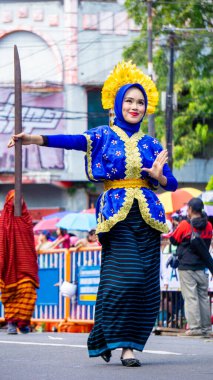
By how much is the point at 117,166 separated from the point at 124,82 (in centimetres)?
70

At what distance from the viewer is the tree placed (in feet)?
111

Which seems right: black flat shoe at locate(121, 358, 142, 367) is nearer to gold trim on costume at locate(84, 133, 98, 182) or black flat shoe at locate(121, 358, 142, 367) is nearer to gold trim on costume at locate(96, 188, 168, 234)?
gold trim on costume at locate(96, 188, 168, 234)

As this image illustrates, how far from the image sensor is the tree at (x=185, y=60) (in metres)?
33.8

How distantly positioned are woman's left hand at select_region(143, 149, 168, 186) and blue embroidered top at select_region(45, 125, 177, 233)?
0.12 meters

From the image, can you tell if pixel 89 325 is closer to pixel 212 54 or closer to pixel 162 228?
pixel 162 228

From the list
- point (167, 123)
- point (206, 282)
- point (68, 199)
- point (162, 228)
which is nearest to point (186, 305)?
point (206, 282)

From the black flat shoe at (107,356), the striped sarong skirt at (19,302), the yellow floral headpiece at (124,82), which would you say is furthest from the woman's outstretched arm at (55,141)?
the striped sarong skirt at (19,302)

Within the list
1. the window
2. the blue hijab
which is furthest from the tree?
the blue hijab

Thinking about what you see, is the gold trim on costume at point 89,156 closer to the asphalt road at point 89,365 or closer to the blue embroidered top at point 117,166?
the blue embroidered top at point 117,166

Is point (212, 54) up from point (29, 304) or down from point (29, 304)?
up

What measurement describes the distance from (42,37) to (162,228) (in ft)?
97.1

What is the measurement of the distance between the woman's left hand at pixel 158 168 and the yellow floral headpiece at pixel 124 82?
20.1 inches

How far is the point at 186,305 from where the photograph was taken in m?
15.4

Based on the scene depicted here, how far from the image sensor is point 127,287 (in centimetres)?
866
